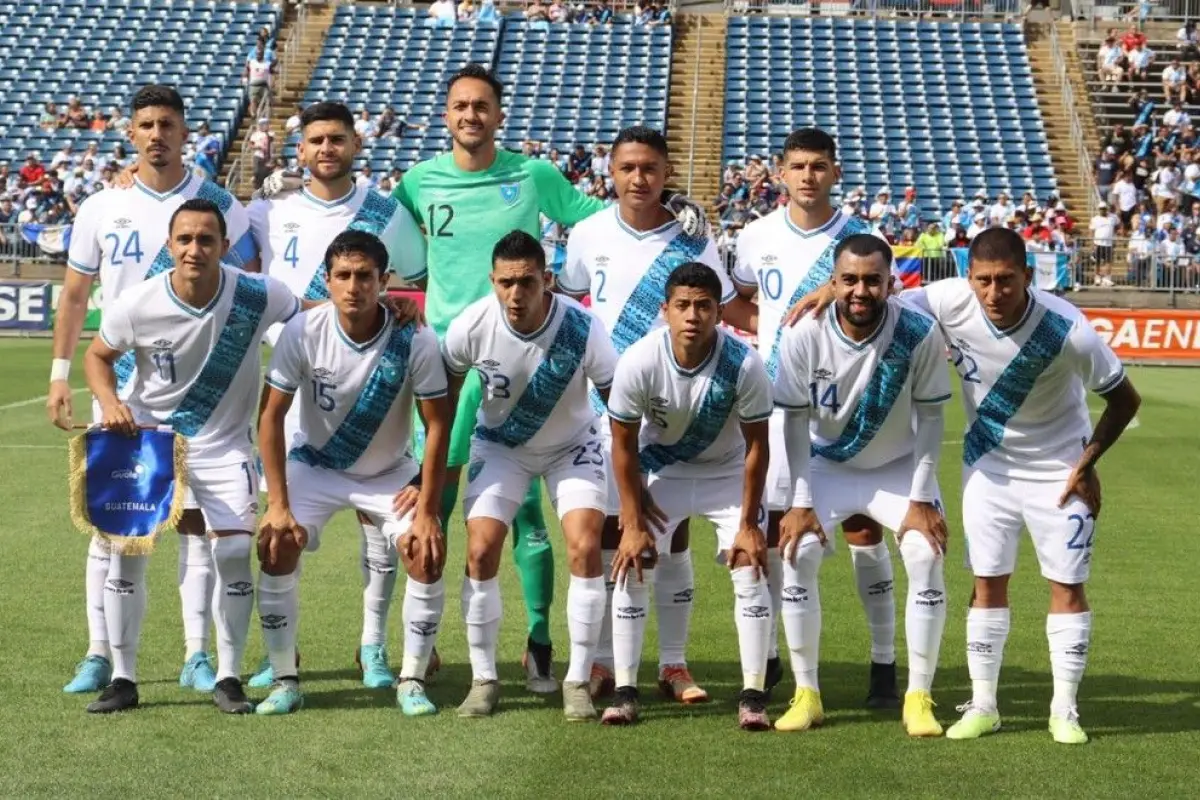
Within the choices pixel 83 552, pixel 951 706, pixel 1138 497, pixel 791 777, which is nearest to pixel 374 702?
pixel 791 777

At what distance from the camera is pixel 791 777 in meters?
6.13

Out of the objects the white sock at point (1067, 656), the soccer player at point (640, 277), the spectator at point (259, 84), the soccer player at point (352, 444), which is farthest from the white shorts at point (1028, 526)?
the spectator at point (259, 84)

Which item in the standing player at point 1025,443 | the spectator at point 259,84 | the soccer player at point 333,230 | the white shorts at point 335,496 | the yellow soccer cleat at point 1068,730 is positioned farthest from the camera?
the spectator at point 259,84

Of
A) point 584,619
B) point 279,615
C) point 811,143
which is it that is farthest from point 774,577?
point 279,615

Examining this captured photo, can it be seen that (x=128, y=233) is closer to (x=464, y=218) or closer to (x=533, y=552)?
(x=464, y=218)

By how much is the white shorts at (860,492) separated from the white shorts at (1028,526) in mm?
199

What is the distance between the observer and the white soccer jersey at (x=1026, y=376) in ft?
22.6

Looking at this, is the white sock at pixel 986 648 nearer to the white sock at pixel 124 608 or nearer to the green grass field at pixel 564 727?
the green grass field at pixel 564 727

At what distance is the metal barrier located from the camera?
132 ft

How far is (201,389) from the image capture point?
23.9ft

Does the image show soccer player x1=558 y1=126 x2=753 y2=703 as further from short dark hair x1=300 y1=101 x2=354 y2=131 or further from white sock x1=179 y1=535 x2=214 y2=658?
white sock x1=179 y1=535 x2=214 y2=658

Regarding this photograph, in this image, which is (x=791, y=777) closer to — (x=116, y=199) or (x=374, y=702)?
(x=374, y=702)

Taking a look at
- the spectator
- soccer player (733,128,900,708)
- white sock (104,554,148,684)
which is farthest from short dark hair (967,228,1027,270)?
the spectator

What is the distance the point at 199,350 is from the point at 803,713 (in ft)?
9.30
